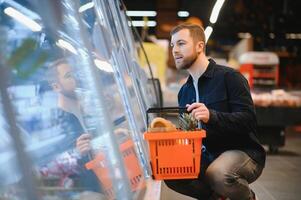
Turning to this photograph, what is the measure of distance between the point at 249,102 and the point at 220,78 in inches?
9.3

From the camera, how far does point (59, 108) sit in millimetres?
1949

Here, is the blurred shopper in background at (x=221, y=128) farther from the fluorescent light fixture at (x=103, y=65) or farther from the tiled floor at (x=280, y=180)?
the tiled floor at (x=280, y=180)

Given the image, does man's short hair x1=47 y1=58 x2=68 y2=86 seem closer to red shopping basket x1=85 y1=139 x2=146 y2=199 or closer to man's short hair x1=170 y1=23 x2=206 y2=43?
red shopping basket x1=85 y1=139 x2=146 y2=199

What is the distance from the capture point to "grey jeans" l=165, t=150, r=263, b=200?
9.50 feet

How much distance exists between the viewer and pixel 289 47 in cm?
2297

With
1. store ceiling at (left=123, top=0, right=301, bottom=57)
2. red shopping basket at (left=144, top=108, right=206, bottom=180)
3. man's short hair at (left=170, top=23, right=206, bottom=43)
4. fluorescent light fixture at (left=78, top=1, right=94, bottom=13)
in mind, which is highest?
store ceiling at (left=123, top=0, right=301, bottom=57)

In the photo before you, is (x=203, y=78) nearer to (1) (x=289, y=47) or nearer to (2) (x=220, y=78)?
(2) (x=220, y=78)

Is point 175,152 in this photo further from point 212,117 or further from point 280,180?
point 280,180

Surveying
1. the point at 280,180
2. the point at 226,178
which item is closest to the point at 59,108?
the point at 226,178

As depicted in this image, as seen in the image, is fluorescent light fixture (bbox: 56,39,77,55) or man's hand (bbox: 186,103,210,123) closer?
fluorescent light fixture (bbox: 56,39,77,55)

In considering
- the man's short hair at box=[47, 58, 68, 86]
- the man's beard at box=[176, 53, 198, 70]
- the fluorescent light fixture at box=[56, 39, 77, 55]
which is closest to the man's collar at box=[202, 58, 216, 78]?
the man's beard at box=[176, 53, 198, 70]

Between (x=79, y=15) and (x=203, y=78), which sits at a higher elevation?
(x=79, y=15)

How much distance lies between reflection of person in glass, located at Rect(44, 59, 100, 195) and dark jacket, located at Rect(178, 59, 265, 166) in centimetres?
95

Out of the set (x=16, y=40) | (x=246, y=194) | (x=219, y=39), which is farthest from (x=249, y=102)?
(x=219, y=39)
